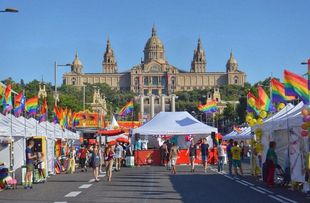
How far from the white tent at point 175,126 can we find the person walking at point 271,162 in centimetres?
1639

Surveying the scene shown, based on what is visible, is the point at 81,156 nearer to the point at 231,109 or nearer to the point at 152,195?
the point at 152,195

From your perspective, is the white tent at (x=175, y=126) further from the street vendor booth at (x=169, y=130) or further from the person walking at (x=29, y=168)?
the person walking at (x=29, y=168)

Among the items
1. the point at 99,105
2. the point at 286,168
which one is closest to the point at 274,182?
the point at 286,168

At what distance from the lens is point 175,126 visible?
39938mm

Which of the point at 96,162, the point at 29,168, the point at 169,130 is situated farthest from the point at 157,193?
the point at 169,130

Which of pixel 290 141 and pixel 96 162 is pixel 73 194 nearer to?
pixel 96 162

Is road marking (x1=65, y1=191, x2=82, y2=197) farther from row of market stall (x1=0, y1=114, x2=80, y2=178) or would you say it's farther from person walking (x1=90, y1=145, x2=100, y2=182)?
person walking (x1=90, y1=145, x2=100, y2=182)

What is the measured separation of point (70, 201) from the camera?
16594mm

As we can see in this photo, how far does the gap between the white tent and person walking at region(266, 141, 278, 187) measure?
16.4 meters

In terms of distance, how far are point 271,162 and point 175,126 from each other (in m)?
18.1

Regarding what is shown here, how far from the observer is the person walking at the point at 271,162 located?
21.6 metres

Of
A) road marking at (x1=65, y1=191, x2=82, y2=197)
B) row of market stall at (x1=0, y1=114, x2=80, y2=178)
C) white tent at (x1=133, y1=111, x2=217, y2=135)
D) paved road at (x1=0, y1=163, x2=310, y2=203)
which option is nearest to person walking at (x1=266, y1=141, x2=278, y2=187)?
paved road at (x1=0, y1=163, x2=310, y2=203)

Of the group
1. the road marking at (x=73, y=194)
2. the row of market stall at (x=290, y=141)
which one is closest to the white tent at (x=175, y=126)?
the row of market stall at (x=290, y=141)

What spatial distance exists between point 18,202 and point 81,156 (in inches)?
737
